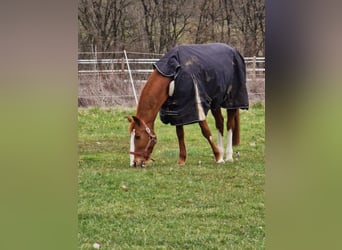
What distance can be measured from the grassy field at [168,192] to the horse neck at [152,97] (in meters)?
0.05

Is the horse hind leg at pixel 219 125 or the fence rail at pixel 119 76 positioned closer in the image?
the fence rail at pixel 119 76

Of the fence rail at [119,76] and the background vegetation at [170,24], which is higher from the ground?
the background vegetation at [170,24]

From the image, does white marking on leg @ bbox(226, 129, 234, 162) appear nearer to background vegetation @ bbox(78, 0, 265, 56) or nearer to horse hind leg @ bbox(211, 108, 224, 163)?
horse hind leg @ bbox(211, 108, 224, 163)

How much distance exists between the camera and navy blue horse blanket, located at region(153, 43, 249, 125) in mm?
2441

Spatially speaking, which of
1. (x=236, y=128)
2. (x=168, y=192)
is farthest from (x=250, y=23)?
(x=168, y=192)

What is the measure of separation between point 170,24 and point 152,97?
337 mm

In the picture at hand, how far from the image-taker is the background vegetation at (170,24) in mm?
2428

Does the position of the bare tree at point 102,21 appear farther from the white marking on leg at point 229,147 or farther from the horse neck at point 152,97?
the white marking on leg at point 229,147

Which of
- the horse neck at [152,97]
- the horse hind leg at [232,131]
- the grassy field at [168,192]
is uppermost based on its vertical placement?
the horse neck at [152,97]

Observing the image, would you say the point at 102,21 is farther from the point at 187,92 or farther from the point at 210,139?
the point at 210,139

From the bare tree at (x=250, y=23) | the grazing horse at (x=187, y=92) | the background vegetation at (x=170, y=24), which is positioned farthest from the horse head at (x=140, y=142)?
the bare tree at (x=250, y=23)

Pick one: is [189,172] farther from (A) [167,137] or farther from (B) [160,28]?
(B) [160,28]
